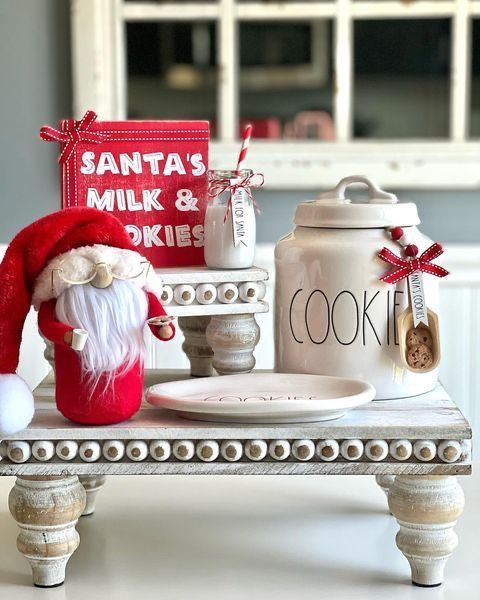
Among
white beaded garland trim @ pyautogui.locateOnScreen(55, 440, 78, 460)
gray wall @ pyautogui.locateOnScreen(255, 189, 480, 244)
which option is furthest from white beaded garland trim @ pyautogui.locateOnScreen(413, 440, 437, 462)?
gray wall @ pyautogui.locateOnScreen(255, 189, 480, 244)

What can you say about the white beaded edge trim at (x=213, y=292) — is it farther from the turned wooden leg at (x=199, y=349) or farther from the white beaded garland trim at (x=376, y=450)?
the white beaded garland trim at (x=376, y=450)

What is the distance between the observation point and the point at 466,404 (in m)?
2.22

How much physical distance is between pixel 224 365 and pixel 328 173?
110 centimetres

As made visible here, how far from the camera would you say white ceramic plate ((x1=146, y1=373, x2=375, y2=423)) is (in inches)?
38.1

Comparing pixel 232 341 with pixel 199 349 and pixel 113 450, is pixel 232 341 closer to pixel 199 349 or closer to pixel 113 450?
pixel 199 349

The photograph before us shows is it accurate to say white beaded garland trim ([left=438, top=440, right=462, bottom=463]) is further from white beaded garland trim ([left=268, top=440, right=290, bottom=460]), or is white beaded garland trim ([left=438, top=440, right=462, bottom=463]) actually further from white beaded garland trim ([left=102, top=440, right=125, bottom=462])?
white beaded garland trim ([left=102, top=440, right=125, bottom=462])

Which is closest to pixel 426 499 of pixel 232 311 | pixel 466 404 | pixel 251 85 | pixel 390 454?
pixel 390 454

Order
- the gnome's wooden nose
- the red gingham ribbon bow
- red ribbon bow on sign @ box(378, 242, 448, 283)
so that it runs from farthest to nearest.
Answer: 1. the red gingham ribbon bow
2. red ribbon bow on sign @ box(378, 242, 448, 283)
3. the gnome's wooden nose

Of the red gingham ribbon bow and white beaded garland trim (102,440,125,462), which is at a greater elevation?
the red gingham ribbon bow

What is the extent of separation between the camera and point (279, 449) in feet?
3.19

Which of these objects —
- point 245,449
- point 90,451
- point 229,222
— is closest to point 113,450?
point 90,451

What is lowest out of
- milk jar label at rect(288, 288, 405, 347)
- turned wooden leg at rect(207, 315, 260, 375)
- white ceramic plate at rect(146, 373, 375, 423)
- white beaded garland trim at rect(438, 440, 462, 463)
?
white beaded garland trim at rect(438, 440, 462, 463)

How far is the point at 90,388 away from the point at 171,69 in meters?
1.43

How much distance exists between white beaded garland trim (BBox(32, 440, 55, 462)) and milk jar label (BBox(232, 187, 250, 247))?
348 mm
